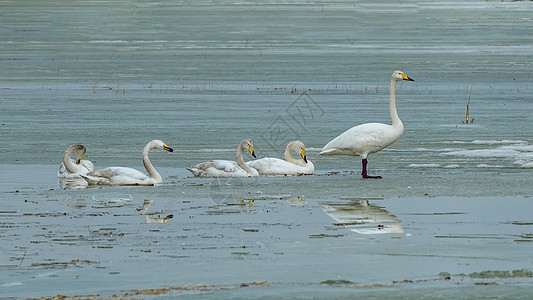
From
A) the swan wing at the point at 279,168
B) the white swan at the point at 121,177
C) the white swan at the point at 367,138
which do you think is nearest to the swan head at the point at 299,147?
the swan wing at the point at 279,168

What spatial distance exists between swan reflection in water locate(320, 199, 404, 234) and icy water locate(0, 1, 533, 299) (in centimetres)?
3

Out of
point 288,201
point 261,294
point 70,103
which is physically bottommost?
point 261,294

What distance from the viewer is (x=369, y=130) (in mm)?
14445

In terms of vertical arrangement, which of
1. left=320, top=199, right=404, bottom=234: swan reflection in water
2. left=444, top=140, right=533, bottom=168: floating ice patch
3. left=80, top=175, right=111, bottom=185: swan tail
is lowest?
left=320, top=199, right=404, bottom=234: swan reflection in water

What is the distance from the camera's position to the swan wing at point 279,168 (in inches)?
571

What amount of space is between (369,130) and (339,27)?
3679 cm

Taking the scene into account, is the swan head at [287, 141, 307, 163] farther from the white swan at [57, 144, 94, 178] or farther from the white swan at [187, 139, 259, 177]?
the white swan at [57, 144, 94, 178]

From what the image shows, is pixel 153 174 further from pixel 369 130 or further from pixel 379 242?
pixel 379 242

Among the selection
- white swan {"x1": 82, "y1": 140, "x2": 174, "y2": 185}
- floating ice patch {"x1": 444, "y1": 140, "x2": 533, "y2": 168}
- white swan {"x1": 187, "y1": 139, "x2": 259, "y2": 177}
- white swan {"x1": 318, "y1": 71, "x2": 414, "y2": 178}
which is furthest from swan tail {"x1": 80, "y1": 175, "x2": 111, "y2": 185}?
floating ice patch {"x1": 444, "y1": 140, "x2": 533, "y2": 168}

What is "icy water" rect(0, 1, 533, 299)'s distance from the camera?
7684mm

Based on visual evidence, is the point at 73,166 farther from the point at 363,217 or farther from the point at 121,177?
the point at 363,217

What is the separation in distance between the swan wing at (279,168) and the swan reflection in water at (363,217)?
115 inches

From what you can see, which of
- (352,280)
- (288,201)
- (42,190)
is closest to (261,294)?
(352,280)

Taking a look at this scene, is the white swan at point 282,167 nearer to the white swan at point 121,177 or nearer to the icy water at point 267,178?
the icy water at point 267,178
